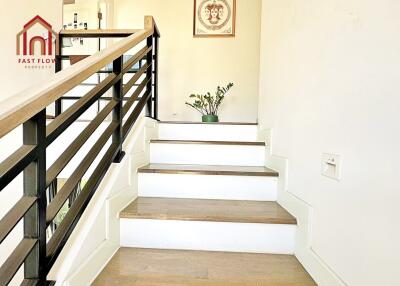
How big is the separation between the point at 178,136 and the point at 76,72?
170cm

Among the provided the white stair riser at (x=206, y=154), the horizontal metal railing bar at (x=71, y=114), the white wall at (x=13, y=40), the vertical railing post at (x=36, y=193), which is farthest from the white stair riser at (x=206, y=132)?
the vertical railing post at (x=36, y=193)

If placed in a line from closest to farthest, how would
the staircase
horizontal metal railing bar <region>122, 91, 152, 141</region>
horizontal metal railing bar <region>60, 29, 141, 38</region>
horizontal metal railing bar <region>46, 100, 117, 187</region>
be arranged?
horizontal metal railing bar <region>46, 100, 117, 187</region>
the staircase
horizontal metal railing bar <region>122, 91, 152, 141</region>
horizontal metal railing bar <region>60, 29, 141, 38</region>

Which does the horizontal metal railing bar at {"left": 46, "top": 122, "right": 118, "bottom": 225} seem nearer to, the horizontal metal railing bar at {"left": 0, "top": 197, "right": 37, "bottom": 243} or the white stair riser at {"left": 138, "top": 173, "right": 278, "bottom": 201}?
the horizontal metal railing bar at {"left": 0, "top": 197, "right": 37, "bottom": 243}

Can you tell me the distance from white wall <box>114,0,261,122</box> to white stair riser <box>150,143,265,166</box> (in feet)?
7.22

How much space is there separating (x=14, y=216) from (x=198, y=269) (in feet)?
2.72

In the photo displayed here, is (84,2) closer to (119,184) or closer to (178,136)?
(178,136)

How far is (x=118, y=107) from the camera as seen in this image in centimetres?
155

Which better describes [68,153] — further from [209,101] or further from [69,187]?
[209,101]

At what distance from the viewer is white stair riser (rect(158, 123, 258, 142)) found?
265cm

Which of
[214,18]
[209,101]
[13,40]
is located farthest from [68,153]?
[214,18]

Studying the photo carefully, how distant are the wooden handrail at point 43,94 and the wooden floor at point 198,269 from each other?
0.79 metres

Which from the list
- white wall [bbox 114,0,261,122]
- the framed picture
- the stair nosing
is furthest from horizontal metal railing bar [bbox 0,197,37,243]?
the framed picture

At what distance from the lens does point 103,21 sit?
4.37 meters

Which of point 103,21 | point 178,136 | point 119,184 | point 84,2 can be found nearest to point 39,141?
point 119,184
